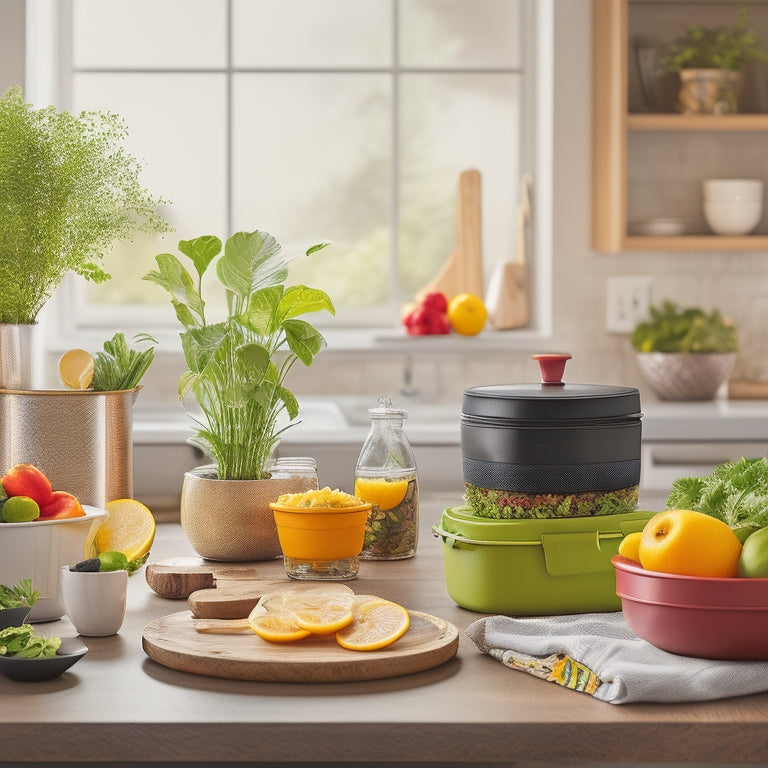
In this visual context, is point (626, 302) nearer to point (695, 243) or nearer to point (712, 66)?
point (695, 243)

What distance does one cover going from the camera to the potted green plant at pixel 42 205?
144 cm

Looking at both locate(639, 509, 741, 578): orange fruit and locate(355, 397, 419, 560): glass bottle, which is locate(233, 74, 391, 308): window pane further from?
locate(639, 509, 741, 578): orange fruit

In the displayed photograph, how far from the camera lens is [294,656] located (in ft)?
3.25

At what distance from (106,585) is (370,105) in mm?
2925

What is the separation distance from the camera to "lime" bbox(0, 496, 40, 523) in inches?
45.6

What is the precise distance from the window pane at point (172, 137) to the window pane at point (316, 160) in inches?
2.9

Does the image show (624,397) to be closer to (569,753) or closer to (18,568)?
(569,753)

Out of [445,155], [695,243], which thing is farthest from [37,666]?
[445,155]

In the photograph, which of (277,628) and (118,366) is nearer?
(277,628)

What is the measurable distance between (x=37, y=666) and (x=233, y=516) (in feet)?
1.71

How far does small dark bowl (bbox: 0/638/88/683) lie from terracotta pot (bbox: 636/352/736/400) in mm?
2624

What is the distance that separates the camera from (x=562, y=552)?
117 cm

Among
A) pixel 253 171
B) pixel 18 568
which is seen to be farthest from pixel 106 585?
pixel 253 171

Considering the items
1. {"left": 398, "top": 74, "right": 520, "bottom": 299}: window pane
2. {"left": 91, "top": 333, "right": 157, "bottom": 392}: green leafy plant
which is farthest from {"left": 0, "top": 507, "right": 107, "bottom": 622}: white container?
{"left": 398, "top": 74, "right": 520, "bottom": 299}: window pane
